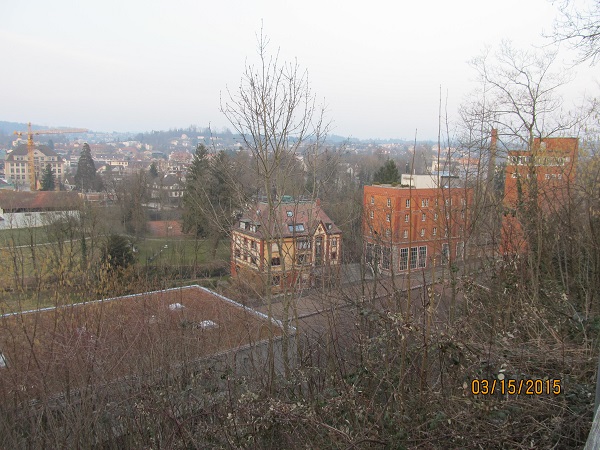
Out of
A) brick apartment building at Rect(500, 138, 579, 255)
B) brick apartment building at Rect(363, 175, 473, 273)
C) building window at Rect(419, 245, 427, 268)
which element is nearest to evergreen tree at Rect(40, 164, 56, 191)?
building window at Rect(419, 245, 427, 268)

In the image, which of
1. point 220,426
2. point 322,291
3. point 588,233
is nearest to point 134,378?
point 220,426

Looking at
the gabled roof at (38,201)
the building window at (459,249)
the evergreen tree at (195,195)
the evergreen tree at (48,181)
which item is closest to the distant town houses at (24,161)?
the evergreen tree at (48,181)

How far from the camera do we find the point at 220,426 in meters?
3.03

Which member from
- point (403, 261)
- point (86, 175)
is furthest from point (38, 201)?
point (403, 261)

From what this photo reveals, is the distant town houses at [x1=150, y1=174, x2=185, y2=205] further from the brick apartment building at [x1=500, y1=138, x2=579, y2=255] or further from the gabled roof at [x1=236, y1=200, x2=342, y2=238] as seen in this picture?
the brick apartment building at [x1=500, y1=138, x2=579, y2=255]

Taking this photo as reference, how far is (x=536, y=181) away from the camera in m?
5.87

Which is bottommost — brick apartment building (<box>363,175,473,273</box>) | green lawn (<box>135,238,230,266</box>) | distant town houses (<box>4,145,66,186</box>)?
green lawn (<box>135,238,230,266</box>)

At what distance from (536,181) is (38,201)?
21344mm

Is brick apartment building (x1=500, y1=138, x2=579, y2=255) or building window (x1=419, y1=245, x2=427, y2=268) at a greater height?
brick apartment building (x1=500, y1=138, x2=579, y2=255)

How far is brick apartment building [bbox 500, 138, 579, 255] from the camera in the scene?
5074 mm

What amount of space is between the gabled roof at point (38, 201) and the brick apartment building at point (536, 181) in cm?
1599

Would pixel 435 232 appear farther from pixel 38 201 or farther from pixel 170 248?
pixel 38 201

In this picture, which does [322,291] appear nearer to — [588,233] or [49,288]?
[588,233]

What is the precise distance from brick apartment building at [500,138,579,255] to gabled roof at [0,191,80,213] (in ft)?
52.5
